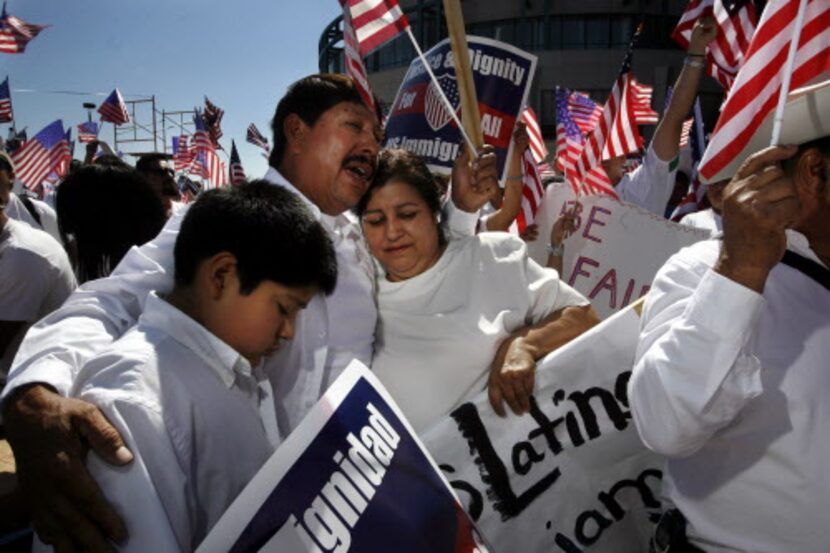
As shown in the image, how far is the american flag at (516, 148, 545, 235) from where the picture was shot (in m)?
4.52

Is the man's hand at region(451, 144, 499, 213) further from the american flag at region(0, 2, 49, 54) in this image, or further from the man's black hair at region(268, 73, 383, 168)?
the american flag at region(0, 2, 49, 54)

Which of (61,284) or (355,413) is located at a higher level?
(355,413)

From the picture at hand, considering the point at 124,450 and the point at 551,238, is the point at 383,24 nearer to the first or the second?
the point at 551,238

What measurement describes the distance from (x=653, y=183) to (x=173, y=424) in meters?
3.74

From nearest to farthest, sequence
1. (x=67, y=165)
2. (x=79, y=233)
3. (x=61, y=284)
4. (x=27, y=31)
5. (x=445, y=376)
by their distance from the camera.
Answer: (x=445, y=376)
(x=79, y=233)
(x=61, y=284)
(x=27, y=31)
(x=67, y=165)

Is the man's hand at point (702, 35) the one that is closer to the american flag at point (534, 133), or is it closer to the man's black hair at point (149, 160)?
the american flag at point (534, 133)

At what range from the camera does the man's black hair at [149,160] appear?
5055mm

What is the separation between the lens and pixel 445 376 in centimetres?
217

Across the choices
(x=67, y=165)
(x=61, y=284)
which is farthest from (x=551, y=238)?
(x=67, y=165)

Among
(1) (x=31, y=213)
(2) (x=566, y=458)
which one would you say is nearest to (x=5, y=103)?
(1) (x=31, y=213)

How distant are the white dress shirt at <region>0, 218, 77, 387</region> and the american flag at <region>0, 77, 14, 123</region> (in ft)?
41.4

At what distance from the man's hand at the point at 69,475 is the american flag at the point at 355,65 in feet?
5.68

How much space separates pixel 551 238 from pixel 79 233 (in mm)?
2518

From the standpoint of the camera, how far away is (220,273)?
1.41m
